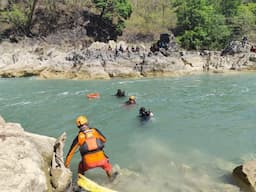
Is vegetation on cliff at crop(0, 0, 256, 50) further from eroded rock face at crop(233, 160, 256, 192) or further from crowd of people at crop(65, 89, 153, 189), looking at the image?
crowd of people at crop(65, 89, 153, 189)

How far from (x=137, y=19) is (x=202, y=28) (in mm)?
11789

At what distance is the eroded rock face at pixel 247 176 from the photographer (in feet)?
22.5

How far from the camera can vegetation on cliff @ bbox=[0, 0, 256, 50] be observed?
40.1 meters

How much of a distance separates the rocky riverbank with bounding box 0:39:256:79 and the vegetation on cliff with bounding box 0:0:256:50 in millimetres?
6135

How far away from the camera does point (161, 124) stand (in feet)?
43.0

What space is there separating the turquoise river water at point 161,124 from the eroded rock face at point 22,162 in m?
2.05

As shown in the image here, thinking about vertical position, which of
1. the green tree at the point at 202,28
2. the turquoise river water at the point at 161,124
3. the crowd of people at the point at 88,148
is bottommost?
the turquoise river water at the point at 161,124

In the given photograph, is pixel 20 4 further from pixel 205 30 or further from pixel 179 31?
pixel 205 30

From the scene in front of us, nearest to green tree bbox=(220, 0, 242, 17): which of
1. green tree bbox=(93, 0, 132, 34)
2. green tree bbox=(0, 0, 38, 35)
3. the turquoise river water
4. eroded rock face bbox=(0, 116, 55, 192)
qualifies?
green tree bbox=(93, 0, 132, 34)

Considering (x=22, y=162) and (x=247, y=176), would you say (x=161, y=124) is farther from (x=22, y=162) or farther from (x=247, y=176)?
(x=22, y=162)

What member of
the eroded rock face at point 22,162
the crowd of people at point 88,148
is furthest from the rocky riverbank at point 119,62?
the eroded rock face at point 22,162

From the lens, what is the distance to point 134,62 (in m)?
31.6

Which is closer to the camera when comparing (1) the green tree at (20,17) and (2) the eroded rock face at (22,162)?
(2) the eroded rock face at (22,162)

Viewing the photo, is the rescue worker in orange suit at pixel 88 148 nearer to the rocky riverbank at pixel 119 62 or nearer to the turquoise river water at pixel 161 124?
A: the turquoise river water at pixel 161 124
